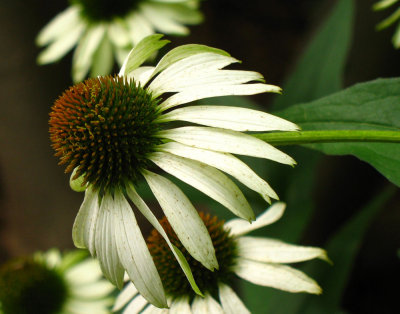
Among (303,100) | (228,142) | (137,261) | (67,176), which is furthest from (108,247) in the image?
(67,176)

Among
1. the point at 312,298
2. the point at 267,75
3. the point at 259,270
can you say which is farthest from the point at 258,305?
the point at 267,75

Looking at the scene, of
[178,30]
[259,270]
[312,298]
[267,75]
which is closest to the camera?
[259,270]

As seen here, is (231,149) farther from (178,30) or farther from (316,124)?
(178,30)

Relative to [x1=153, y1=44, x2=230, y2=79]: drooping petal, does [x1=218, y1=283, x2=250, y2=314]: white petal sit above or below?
below

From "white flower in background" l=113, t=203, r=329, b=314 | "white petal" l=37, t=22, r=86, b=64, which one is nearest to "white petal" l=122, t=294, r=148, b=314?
"white flower in background" l=113, t=203, r=329, b=314

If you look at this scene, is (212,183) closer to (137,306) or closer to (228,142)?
(228,142)

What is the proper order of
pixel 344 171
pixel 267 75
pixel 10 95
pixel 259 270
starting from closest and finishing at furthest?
pixel 259 270 → pixel 344 171 → pixel 10 95 → pixel 267 75

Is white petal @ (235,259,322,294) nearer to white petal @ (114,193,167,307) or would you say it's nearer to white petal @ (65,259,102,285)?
white petal @ (114,193,167,307)

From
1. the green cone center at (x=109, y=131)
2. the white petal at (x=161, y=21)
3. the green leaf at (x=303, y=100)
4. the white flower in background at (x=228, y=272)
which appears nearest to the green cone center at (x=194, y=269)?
the white flower in background at (x=228, y=272)
